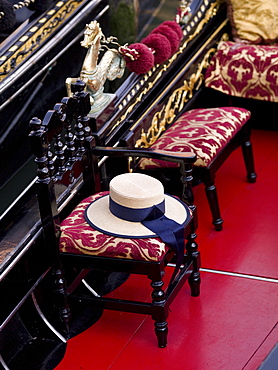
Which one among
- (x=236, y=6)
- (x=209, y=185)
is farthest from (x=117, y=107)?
(x=236, y=6)

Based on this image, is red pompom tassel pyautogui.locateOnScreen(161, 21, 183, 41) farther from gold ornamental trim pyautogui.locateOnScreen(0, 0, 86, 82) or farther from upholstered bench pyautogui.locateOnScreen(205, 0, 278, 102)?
gold ornamental trim pyautogui.locateOnScreen(0, 0, 86, 82)

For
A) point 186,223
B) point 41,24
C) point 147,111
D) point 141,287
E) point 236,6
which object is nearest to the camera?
point 186,223

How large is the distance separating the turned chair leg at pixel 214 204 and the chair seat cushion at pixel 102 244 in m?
0.95

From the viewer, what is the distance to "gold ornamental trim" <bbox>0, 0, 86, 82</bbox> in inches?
169

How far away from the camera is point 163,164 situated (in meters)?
3.96

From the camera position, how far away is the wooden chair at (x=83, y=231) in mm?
3039

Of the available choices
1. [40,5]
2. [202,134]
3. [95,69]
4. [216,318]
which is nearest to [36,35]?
[40,5]

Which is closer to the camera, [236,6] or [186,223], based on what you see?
[186,223]

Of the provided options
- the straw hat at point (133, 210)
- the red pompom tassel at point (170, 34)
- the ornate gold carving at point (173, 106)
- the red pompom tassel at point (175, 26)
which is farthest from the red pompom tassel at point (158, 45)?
the straw hat at point (133, 210)

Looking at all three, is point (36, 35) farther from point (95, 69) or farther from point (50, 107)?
point (95, 69)

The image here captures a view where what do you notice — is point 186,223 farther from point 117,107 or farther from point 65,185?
point 117,107

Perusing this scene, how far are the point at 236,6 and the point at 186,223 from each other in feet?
7.71

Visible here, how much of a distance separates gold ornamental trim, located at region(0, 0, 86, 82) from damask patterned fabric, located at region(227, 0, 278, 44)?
1066 mm

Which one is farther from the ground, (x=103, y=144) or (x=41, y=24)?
(x=41, y=24)
